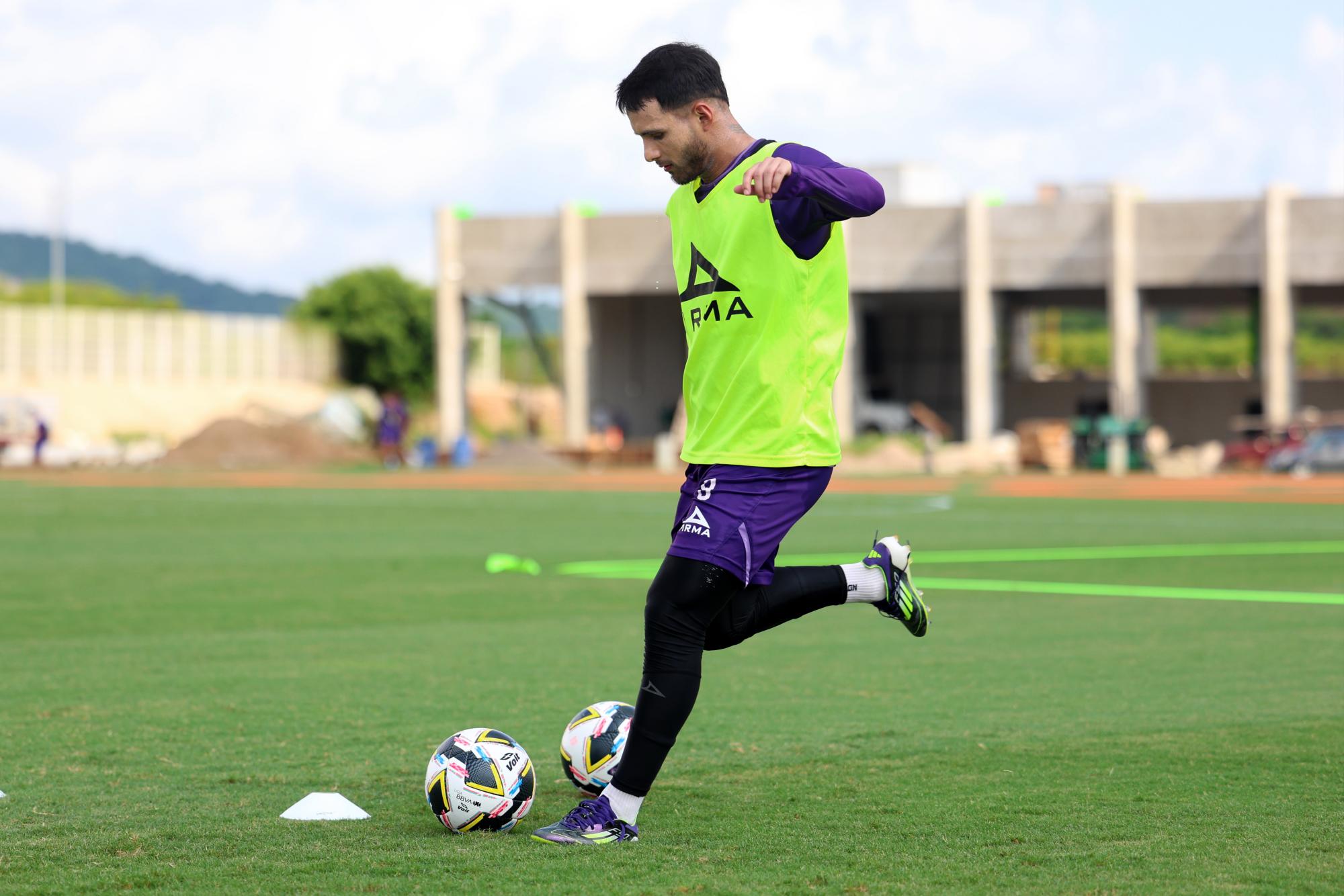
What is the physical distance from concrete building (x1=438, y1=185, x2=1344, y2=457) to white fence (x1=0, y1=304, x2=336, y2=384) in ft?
58.2

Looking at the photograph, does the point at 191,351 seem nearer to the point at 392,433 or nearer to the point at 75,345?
the point at 75,345

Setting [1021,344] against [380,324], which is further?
[380,324]

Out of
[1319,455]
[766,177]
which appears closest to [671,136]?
[766,177]

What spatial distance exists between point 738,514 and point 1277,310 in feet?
153

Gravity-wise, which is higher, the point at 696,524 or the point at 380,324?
the point at 380,324

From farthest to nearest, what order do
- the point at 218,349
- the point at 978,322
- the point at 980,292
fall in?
the point at 218,349 → the point at 978,322 → the point at 980,292

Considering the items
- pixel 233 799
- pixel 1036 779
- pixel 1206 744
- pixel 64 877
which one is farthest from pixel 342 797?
pixel 1206 744

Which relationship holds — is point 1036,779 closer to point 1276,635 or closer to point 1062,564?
point 1276,635

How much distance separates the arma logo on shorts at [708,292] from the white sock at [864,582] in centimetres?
103

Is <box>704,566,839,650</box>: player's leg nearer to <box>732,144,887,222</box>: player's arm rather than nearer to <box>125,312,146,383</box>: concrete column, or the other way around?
<box>732,144,887,222</box>: player's arm

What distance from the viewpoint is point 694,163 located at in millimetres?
4805

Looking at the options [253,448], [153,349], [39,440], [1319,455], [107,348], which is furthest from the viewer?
[153,349]

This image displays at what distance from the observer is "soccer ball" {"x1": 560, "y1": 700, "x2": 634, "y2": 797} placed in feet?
17.5

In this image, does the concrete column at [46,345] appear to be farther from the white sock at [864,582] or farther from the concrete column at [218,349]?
the white sock at [864,582]
